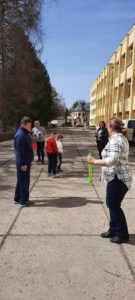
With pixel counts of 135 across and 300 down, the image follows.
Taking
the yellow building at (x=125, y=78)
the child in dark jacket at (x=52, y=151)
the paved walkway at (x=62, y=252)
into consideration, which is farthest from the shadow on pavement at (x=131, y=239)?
the yellow building at (x=125, y=78)

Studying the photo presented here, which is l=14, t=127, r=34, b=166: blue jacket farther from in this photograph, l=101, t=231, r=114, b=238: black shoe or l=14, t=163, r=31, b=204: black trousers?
l=101, t=231, r=114, b=238: black shoe

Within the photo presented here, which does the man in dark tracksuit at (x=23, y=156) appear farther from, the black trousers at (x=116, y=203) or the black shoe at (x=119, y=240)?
the black shoe at (x=119, y=240)

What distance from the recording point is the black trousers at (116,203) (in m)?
4.56

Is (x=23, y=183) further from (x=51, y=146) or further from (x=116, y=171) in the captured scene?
(x=51, y=146)

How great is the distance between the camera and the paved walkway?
11.3 feet

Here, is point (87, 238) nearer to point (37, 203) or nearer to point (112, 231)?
point (112, 231)

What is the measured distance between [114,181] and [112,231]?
830 mm

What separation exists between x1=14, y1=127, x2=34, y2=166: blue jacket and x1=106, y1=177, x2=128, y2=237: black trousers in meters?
2.33

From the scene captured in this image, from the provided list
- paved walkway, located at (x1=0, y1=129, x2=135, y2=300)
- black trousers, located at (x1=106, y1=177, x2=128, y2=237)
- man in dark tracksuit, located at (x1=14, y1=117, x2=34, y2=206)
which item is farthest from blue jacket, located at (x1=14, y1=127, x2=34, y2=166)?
black trousers, located at (x1=106, y1=177, x2=128, y2=237)

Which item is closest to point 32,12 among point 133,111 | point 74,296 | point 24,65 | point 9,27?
point 9,27

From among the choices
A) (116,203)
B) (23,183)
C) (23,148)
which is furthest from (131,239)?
(23,148)

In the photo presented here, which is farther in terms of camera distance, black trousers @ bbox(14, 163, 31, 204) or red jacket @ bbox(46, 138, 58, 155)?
red jacket @ bbox(46, 138, 58, 155)

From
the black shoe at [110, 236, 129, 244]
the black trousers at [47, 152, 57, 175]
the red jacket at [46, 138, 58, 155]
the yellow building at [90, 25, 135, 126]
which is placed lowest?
the black shoe at [110, 236, 129, 244]

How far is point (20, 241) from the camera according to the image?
15.6 feet
